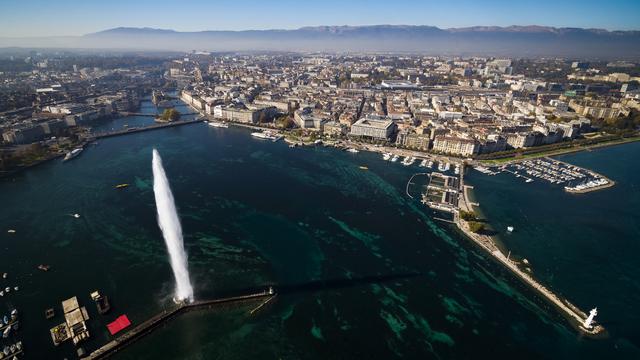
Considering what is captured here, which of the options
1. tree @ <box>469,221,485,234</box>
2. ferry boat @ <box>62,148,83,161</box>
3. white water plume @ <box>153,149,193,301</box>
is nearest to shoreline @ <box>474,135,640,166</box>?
tree @ <box>469,221,485,234</box>

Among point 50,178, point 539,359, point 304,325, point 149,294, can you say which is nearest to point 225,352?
point 304,325

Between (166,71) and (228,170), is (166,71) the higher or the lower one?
the higher one

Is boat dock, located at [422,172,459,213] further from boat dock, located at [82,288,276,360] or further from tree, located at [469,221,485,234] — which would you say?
boat dock, located at [82,288,276,360]

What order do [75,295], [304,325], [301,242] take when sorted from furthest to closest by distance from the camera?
1. [301,242]
2. [75,295]
3. [304,325]

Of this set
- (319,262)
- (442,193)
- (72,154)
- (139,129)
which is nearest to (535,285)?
(442,193)

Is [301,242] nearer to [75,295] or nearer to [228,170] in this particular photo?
[75,295]

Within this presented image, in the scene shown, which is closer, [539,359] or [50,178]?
[539,359]
